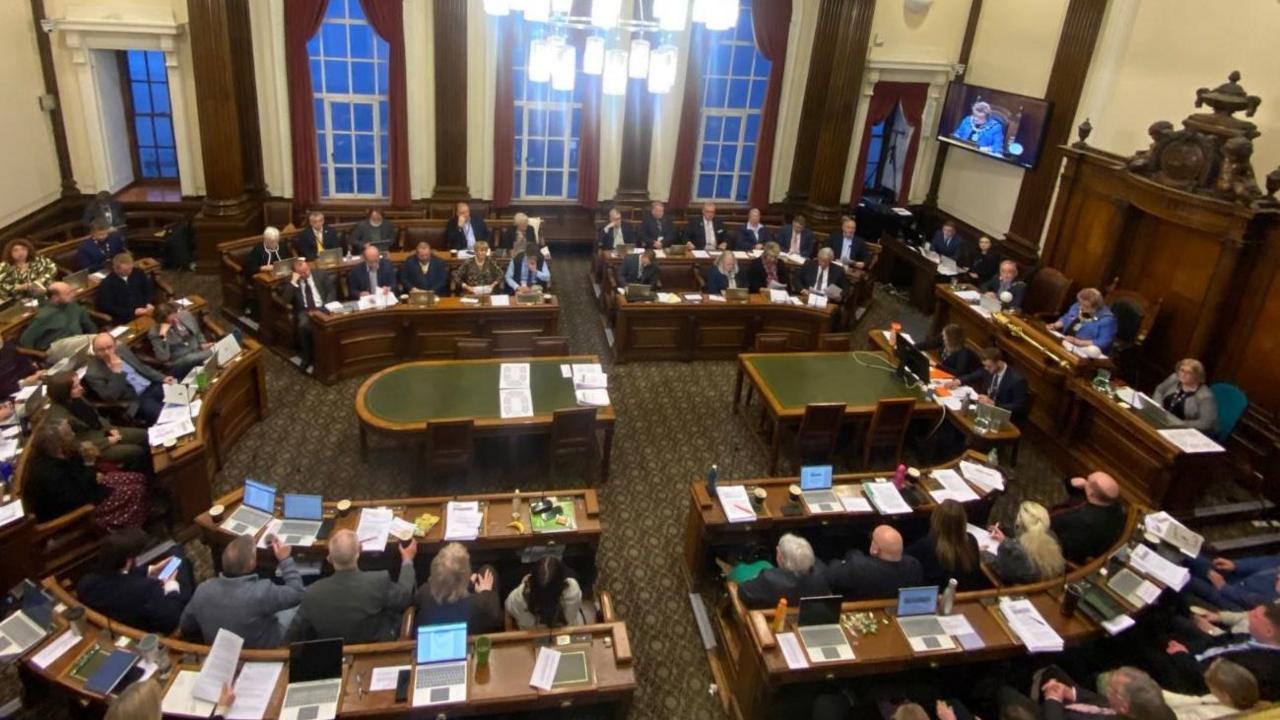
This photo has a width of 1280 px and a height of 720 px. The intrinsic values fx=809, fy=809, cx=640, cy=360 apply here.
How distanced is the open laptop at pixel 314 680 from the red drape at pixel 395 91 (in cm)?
854

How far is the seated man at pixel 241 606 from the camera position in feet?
13.7

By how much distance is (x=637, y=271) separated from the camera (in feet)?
30.8

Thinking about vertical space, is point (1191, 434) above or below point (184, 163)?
below

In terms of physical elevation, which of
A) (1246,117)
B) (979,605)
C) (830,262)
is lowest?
(979,605)

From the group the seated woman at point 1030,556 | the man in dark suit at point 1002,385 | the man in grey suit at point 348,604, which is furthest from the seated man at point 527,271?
the seated woman at point 1030,556

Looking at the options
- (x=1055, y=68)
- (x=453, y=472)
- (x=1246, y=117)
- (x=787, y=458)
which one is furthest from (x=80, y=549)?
(x=1055, y=68)

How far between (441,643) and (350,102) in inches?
358

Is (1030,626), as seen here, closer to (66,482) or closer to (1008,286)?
(1008,286)

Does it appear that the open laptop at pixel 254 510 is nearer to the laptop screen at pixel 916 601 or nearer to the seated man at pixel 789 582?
the seated man at pixel 789 582

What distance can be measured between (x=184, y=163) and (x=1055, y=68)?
1130 centimetres

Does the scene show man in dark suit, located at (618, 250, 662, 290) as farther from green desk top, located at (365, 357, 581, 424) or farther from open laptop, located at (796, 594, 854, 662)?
open laptop, located at (796, 594, 854, 662)

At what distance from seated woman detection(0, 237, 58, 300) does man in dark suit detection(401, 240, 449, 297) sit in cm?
328

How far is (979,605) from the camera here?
15.5ft

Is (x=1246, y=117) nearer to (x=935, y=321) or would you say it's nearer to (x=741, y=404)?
(x=935, y=321)
